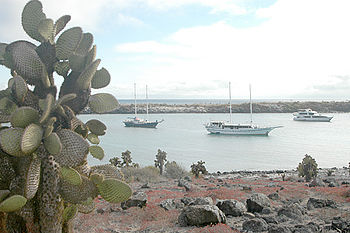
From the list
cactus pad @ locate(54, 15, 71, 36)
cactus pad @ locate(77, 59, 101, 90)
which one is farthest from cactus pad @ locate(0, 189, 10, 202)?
cactus pad @ locate(54, 15, 71, 36)

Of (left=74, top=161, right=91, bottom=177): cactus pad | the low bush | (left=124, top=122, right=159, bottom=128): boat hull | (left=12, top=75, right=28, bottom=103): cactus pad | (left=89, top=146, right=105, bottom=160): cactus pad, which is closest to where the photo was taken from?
(left=12, top=75, right=28, bottom=103): cactus pad

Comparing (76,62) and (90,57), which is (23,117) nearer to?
(76,62)

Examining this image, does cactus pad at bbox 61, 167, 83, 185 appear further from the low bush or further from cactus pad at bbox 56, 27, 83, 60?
the low bush

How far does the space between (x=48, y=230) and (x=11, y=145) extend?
3.95ft

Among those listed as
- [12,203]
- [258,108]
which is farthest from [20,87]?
[258,108]

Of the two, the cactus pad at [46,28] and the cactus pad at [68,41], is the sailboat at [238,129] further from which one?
the cactus pad at [46,28]

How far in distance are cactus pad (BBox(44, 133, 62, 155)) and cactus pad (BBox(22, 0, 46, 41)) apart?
4.60 ft

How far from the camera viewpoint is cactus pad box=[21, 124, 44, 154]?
356cm

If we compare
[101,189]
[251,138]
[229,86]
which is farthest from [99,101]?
[229,86]

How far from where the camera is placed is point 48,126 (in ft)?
12.6

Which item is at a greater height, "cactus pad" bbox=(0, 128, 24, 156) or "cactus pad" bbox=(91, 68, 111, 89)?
"cactus pad" bbox=(91, 68, 111, 89)

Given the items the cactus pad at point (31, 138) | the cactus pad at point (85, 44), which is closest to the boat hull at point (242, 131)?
the cactus pad at point (85, 44)

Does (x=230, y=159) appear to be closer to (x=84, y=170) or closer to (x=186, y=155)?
(x=186, y=155)

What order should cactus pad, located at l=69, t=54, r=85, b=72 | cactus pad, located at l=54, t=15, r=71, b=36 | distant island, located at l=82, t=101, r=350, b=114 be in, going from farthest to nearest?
distant island, located at l=82, t=101, r=350, b=114 → cactus pad, located at l=54, t=15, r=71, b=36 → cactus pad, located at l=69, t=54, r=85, b=72
